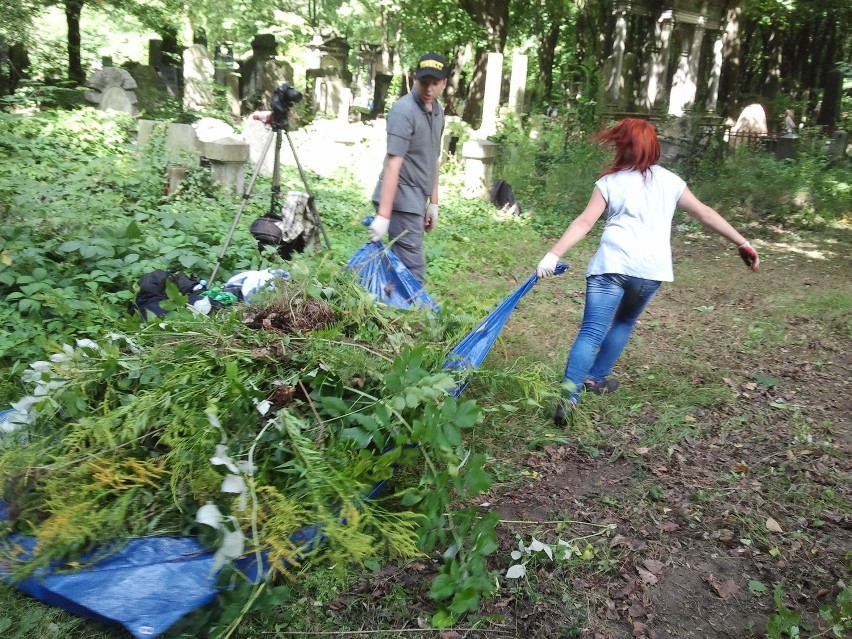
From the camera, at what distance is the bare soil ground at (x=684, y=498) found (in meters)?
2.37

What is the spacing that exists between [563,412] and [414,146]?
174cm

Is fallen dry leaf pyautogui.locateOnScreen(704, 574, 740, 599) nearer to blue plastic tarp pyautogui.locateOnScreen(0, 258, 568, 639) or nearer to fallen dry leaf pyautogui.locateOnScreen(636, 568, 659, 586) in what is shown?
fallen dry leaf pyautogui.locateOnScreen(636, 568, 659, 586)

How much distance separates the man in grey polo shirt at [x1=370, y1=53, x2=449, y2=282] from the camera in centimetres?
402

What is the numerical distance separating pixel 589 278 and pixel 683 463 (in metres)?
1.02

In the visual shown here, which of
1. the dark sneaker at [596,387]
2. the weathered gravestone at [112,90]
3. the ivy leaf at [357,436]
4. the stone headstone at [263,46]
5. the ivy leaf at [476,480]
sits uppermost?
the stone headstone at [263,46]

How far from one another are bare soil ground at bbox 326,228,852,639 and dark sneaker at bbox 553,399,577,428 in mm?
55

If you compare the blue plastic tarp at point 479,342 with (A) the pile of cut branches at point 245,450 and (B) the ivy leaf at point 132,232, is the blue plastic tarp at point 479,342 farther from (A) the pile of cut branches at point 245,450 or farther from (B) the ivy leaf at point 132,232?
(B) the ivy leaf at point 132,232

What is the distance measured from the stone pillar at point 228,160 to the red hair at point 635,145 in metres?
4.45

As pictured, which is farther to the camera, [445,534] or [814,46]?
[814,46]

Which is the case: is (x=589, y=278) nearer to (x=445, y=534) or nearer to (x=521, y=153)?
(x=445, y=534)

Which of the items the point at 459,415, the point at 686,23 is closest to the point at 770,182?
the point at 686,23

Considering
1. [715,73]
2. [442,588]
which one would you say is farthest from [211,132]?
[715,73]

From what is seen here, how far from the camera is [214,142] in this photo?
701 cm

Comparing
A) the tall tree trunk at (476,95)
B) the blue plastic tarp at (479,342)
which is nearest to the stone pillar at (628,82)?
the tall tree trunk at (476,95)
